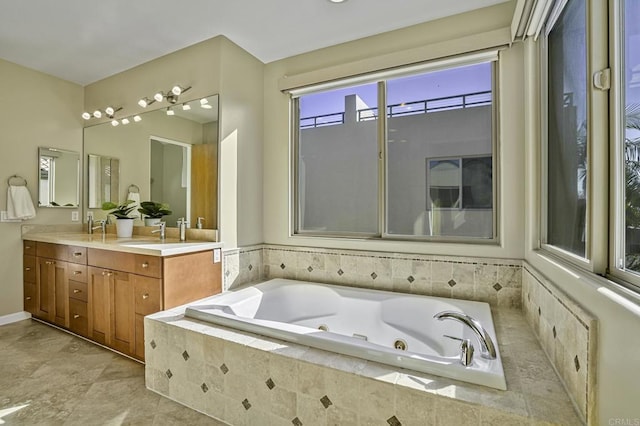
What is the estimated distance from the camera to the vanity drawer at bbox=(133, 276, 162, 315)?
2.08m

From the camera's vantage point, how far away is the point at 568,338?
1164 mm

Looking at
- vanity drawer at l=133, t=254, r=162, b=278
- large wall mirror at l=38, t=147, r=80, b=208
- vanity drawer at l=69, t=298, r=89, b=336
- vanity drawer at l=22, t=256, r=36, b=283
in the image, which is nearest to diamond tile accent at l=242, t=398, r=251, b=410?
vanity drawer at l=133, t=254, r=162, b=278

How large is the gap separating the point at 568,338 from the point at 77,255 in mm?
3292

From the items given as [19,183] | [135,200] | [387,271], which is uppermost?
[19,183]

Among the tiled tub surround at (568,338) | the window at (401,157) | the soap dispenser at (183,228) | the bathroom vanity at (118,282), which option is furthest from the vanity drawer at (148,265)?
the tiled tub surround at (568,338)

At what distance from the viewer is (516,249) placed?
2.08m

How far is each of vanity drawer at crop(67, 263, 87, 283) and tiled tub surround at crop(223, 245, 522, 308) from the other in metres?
1.15

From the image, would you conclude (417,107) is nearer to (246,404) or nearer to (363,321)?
(363,321)

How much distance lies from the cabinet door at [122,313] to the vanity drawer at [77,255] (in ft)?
1.40

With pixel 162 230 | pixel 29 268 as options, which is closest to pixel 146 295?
pixel 162 230

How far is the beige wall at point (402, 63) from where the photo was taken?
207 centimetres

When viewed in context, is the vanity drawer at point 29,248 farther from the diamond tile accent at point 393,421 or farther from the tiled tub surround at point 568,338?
the tiled tub surround at point 568,338

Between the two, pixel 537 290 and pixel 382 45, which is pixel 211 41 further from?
pixel 537 290

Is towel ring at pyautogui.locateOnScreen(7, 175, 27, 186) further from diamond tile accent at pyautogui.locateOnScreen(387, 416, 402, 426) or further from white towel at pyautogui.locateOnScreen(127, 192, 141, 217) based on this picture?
diamond tile accent at pyautogui.locateOnScreen(387, 416, 402, 426)
